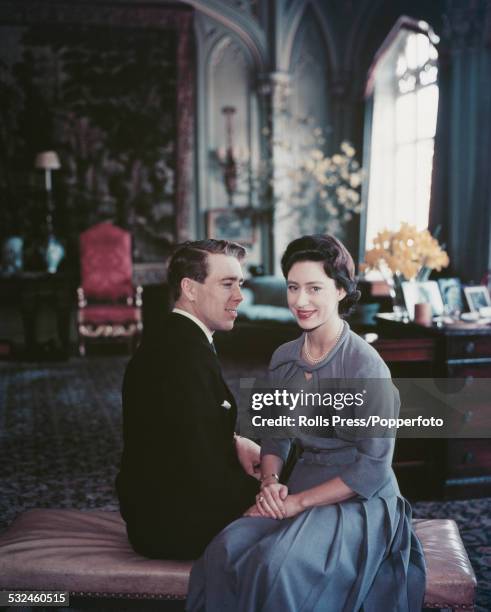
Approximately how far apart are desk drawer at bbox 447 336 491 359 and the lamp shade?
575 cm

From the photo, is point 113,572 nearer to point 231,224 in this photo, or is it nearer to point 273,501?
point 273,501

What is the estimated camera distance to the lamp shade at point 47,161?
7.78 m

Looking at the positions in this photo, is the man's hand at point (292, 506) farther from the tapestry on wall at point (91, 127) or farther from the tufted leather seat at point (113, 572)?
the tapestry on wall at point (91, 127)

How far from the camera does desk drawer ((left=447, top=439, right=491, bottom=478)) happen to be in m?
3.40

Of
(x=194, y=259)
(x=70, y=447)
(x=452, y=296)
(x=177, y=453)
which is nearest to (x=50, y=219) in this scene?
(x=70, y=447)

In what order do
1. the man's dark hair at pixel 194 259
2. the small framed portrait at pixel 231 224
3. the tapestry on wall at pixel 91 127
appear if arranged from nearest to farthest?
the man's dark hair at pixel 194 259, the tapestry on wall at pixel 91 127, the small framed portrait at pixel 231 224

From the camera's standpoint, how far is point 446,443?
339 centimetres

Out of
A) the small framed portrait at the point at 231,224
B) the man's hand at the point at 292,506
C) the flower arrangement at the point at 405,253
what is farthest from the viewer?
the small framed portrait at the point at 231,224

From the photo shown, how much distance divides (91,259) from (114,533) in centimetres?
604

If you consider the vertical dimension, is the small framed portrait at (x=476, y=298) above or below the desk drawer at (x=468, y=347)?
above

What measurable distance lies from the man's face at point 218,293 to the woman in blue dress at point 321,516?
6.8 inches

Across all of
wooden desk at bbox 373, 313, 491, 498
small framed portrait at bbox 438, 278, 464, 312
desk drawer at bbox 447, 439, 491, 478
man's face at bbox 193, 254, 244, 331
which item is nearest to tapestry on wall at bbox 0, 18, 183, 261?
small framed portrait at bbox 438, 278, 464, 312

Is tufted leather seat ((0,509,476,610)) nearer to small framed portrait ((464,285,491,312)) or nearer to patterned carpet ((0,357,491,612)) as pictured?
patterned carpet ((0,357,491,612))

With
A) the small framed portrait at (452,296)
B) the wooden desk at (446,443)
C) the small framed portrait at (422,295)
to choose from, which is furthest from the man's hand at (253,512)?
the small framed portrait at (452,296)
